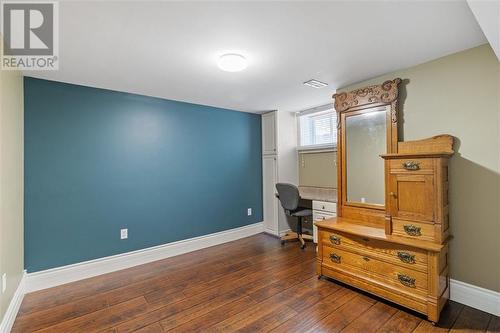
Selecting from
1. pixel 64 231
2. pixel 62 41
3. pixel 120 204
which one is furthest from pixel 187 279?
pixel 62 41

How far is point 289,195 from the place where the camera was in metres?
3.73

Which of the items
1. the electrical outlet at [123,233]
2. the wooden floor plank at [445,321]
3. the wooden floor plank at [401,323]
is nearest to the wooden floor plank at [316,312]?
the wooden floor plank at [401,323]

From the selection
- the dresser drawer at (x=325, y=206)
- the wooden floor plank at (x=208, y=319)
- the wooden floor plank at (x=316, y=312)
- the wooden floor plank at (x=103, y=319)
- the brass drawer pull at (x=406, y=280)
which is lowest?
the wooden floor plank at (x=103, y=319)

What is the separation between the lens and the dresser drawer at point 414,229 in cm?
203

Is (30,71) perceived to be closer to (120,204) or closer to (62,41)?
(62,41)

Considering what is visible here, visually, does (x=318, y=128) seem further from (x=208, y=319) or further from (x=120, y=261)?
(x=120, y=261)

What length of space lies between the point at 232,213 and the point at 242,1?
3.33 meters

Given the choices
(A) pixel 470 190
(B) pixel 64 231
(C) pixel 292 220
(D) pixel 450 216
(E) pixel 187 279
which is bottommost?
(E) pixel 187 279

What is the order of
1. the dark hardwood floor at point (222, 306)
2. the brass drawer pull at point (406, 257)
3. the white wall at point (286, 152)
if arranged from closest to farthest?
1. the dark hardwood floor at point (222, 306)
2. the brass drawer pull at point (406, 257)
3. the white wall at point (286, 152)

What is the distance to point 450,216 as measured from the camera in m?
2.23

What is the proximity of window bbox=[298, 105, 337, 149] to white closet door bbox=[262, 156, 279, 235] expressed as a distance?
68 cm

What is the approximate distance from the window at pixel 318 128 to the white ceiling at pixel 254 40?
1.10 metres

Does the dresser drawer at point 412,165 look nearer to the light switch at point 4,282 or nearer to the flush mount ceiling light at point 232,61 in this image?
the flush mount ceiling light at point 232,61

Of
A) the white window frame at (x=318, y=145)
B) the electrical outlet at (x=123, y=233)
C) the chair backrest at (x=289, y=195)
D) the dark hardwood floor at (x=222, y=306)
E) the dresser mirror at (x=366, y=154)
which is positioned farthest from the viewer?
the white window frame at (x=318, y=145)
